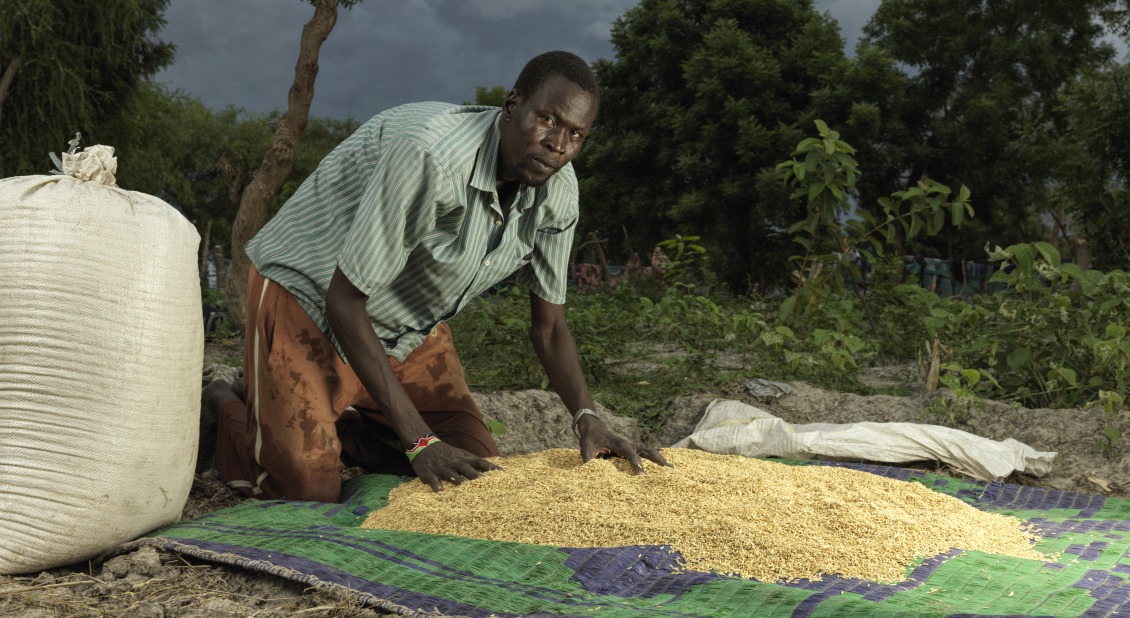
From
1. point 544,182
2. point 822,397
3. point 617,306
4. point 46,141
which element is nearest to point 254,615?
point 544,182

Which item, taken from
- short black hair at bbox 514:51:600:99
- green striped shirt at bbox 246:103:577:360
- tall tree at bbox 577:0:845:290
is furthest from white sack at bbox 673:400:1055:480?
tall tree at bbox 577:0:845:290

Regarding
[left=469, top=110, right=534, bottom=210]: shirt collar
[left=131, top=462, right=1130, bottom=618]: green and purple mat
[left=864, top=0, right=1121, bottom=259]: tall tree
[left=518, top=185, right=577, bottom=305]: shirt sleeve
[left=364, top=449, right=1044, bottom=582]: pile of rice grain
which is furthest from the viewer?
[left=864, top=0, right=1121, bottom=259]: tall tree

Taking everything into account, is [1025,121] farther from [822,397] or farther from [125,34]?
[822,397]

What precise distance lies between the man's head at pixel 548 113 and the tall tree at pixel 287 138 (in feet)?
18.5

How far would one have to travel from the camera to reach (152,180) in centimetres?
2862

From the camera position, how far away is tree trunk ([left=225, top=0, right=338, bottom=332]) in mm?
7707

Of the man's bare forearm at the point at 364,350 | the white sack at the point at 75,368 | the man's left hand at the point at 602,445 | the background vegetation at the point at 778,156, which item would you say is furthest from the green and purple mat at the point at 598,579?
the background vegetation at the point at 778,156

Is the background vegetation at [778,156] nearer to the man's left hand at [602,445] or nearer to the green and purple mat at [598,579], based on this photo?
the man's left hand at [602,445]

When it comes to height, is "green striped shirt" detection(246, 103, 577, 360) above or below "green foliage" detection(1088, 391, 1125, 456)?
above

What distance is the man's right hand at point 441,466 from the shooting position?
256cm

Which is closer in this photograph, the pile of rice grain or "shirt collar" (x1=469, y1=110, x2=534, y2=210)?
the pile of rice grain

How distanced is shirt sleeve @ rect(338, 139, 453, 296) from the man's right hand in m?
A: 0.46

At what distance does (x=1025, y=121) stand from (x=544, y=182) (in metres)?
21.5

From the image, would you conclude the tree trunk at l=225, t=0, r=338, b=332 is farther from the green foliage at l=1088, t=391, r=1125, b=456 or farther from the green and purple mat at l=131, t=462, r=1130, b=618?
the green foliage at l=1088, t=391, r=1125, b=456
